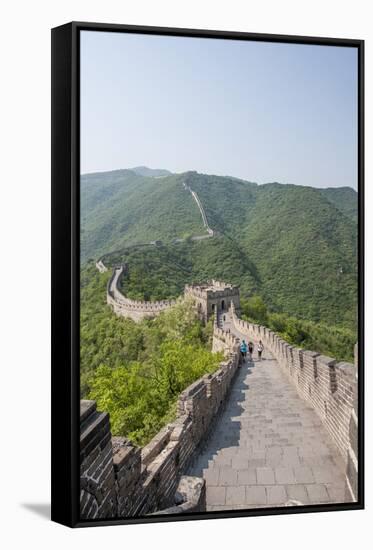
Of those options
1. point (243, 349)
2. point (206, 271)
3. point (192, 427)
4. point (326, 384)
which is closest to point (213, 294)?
point (206, 271)

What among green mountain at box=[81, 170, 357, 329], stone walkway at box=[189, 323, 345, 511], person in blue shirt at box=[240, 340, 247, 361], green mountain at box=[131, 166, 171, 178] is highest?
green mountain at box=[131, 166, 171, 178]

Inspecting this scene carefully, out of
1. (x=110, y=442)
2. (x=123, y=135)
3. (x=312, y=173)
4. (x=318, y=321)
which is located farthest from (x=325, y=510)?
(x=123, y=135)

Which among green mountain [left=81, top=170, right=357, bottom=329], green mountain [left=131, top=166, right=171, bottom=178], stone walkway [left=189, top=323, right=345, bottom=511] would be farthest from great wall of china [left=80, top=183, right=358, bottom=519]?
green mountain [left=131, top=166, right=171, bottom=178]

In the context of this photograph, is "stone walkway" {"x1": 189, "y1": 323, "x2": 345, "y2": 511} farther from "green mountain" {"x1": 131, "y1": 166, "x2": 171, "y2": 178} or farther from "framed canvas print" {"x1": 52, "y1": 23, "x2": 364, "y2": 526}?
"green mountain" {"x1": 131, "y1": 166, "x2": 171, "y2": 178}

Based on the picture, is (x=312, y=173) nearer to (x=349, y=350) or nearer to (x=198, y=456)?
(x=349, y=350)

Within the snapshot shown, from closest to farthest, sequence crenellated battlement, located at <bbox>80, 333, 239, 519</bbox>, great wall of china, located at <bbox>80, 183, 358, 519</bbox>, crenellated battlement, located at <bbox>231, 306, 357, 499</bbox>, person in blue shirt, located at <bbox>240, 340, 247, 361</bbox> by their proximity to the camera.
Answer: crenellated battlement, located at <bbox>80, 333, 239, 519</bbox> → great wall of china, located at <bbox>80, 183, 358, 519</bbox> → crenellated battlement, located at <bbox>231, 306, 357, 499</bbox> → person in blue shirt, located at <bbox>240, 340, 247, 361</bbox>

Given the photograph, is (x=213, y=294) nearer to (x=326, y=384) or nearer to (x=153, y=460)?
(x=326, y=384)
